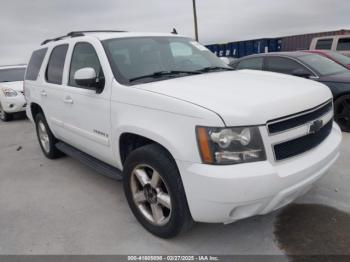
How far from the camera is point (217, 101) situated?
2457mm

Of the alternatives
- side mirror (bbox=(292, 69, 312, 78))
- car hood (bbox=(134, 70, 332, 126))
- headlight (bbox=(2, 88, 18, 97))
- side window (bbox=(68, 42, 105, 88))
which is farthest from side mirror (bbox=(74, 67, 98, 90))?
headlight (bbox=(2, 88, 18, 97))

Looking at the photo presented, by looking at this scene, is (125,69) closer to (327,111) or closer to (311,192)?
(327,111)

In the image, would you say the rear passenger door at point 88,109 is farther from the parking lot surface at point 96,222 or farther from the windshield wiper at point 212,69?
the windshield wiper at point 212,69

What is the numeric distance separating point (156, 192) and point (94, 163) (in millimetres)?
1311

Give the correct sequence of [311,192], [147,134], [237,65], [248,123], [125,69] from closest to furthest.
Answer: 1. [248,123]
2. [147,134]
3. [125,69]
4. [311,192]
5. [237,65]

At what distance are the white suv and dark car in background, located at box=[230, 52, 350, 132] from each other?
9.87ft

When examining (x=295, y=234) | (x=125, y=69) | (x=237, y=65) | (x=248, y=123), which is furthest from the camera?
(x=237, y=65)

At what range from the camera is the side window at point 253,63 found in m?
7.56

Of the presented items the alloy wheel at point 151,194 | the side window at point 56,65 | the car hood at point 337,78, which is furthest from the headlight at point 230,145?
the car hood at point 337,78

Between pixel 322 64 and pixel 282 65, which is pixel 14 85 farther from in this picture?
pixel 322 64

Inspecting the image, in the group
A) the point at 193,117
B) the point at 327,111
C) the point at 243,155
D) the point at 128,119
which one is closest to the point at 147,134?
the point at 128,119

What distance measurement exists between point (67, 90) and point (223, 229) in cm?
244

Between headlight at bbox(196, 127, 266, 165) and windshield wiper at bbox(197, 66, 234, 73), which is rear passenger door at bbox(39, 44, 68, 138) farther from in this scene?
headlight at bbox(196, 127, 266, 165)

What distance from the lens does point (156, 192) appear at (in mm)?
2908
